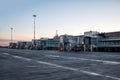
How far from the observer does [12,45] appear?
128875mm

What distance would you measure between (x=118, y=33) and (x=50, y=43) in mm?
34001

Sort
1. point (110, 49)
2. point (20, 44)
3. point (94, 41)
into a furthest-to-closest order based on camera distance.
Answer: point (20, 44), point (94, 41), point (110, 49)

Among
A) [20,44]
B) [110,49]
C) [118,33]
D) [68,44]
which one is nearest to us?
[68,44]

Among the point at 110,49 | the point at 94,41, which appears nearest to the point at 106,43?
the point at 94,41

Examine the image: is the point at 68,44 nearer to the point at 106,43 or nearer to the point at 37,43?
the point at 106,43

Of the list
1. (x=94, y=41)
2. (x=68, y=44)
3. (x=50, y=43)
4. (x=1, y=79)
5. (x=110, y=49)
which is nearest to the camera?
(x=1, y=79)

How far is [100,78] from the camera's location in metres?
9.28

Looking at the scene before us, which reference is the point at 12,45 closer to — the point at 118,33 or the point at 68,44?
the point at 118,33

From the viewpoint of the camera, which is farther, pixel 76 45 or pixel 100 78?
pixel 76 45

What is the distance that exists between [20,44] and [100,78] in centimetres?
11180

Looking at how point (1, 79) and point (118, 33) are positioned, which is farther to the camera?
point (118, 33)

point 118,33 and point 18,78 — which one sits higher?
point 118,33

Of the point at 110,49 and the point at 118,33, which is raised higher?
the point at 118,33

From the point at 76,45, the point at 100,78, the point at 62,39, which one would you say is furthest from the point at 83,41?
the point at 100,78
